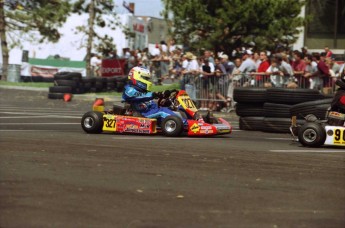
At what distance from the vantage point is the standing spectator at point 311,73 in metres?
20.9

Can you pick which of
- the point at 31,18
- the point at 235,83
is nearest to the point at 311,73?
the point at 235,83

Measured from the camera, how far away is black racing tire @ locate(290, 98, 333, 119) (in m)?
14.2

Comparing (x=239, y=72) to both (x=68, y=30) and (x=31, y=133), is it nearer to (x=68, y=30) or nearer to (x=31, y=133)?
(x=31, y=133)

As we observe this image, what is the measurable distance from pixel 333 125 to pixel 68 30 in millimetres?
32463

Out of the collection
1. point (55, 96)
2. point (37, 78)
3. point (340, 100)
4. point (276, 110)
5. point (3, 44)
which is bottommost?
point (276, 110)

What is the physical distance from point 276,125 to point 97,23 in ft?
77.3

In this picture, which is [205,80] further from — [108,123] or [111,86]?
[108,123]

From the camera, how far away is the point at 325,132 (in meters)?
12.3

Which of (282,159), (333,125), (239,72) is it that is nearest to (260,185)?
(282,159)

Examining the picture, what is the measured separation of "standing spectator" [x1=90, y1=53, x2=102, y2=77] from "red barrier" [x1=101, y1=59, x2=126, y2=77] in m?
3.37

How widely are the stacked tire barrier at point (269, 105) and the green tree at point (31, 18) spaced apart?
77.8 feet

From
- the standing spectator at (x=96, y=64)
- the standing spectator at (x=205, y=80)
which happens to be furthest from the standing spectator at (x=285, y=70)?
the standing spectator at (x=96, y=64)

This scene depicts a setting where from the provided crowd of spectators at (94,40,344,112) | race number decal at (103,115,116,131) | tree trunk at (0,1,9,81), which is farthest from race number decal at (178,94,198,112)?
tree trunk at (0,1,9,81)

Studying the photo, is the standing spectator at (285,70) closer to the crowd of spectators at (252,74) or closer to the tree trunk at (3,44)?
the crowd of spectators at (252,74)
